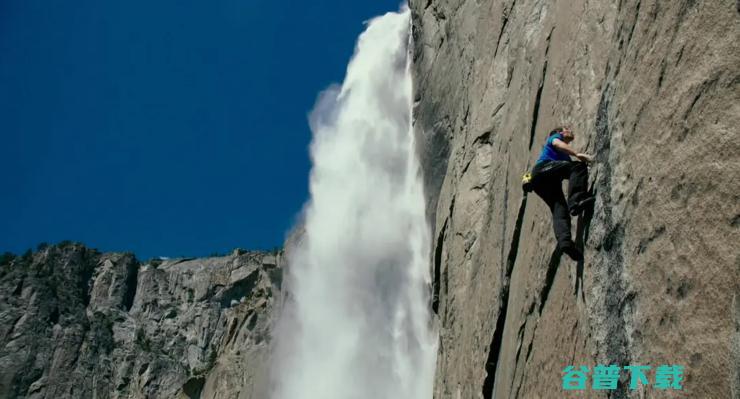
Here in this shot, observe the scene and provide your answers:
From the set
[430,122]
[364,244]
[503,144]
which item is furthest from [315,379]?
[503,144]

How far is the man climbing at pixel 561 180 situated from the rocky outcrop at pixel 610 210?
18 cm

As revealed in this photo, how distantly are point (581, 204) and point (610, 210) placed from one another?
0.60m

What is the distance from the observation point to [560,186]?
29.2ft

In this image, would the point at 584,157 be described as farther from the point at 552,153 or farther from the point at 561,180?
the point at 552,153

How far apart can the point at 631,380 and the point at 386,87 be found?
35185mm

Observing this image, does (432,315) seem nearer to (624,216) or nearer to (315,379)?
(315,379)

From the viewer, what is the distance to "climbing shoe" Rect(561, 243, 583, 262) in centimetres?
836

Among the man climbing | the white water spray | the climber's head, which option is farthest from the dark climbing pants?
the white water spray

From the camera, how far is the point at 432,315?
27141mm

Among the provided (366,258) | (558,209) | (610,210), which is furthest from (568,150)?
(366,258)

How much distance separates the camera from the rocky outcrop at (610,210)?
228 inches

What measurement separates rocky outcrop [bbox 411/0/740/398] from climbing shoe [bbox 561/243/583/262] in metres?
0.12

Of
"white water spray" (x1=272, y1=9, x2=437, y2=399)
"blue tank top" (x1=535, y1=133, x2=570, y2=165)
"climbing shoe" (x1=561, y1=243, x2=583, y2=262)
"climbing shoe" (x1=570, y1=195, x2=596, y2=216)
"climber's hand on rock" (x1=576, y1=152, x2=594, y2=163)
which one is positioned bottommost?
"climbing shoe" (x1=561, y1=243, x2=583, y2=262)

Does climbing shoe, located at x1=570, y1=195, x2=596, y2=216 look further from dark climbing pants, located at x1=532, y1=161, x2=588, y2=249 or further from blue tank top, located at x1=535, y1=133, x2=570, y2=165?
blue tank top, located at x1=535, y1=133, x2=570, y2=165
